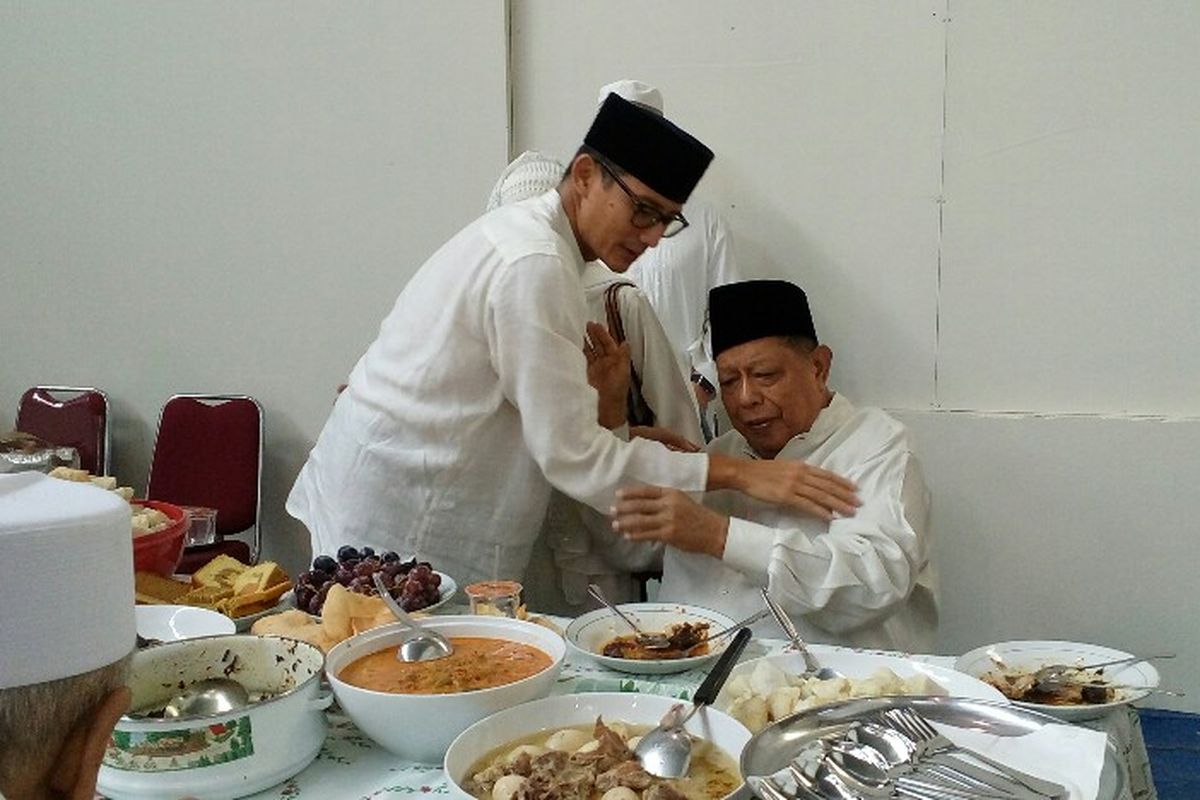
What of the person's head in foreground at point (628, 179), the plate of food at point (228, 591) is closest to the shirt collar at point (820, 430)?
the person's head in foreground at point (628, 179)

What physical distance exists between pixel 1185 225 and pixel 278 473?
12.6 feet

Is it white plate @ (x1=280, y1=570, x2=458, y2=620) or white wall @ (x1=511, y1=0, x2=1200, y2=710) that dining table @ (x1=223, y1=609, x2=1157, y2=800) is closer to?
white plate @ (x1=280, y1=570, x2=458, y2=620)

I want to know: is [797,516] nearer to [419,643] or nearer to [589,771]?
[419,643]

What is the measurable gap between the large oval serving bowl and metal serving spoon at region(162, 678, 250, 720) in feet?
0.04

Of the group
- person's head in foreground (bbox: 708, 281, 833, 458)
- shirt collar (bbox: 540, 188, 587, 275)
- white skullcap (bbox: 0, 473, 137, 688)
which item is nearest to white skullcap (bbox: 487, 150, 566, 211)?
shirt collar (bbox: 540, 188, 587, 275)

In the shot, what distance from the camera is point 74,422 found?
4.84 m

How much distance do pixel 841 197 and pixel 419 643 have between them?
2.81 m

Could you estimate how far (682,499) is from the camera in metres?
1.93

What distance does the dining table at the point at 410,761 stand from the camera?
3.82 feet

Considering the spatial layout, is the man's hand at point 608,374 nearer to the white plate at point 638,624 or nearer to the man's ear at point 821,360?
the man's ear at point 821,360

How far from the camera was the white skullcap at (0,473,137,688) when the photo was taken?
0.76 m

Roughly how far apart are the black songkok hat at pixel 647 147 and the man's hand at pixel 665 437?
549mm

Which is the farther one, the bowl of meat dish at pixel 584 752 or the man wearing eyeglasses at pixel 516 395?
the man wearing eyeglasses at pixel 516 395

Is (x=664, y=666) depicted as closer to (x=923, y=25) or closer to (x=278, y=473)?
(x=923, y=25)
